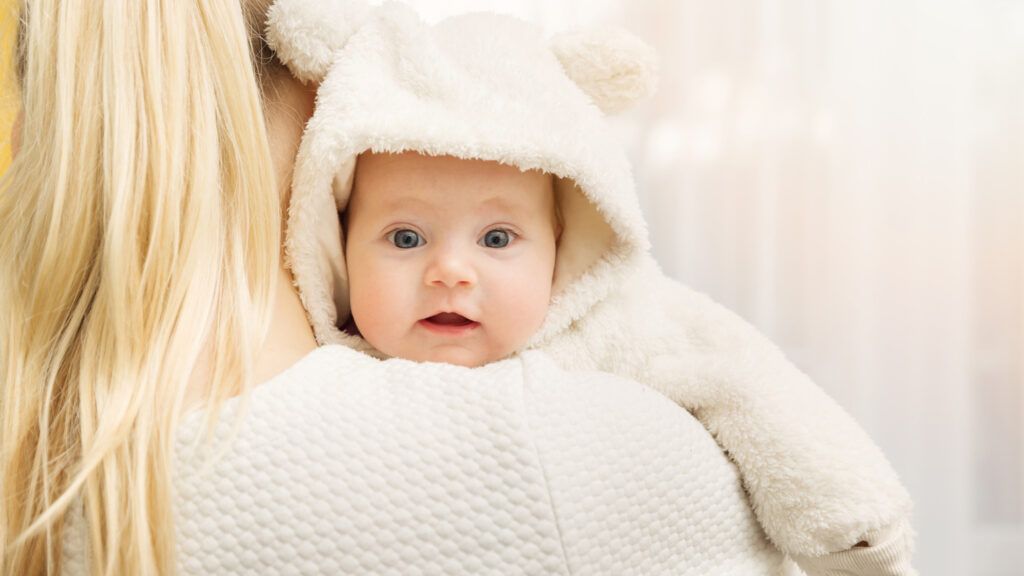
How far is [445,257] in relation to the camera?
2.74ft

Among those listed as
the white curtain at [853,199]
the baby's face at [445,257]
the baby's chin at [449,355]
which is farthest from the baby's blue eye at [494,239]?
the white curtain at [853,199]

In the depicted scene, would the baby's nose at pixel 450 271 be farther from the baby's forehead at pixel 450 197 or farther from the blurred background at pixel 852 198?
the blurred background at pixel 852 198

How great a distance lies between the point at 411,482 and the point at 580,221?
41 cm

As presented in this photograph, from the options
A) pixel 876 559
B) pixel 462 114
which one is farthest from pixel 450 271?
pixel 876 559

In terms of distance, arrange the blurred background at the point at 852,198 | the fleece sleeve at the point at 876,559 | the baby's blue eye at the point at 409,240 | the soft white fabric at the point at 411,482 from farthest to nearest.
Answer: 1. the blurred background at the point at 852,198
2. the baby's blue eye at the point at 409,240
3. the fleece sleeve at the point at 876,559
4. the soft white fabric at the point at 411,482

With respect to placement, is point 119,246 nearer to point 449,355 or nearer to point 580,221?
point 449,355

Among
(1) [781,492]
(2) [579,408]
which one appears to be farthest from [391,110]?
(1) [781,492]

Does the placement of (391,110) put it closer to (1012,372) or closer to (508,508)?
(508,508)

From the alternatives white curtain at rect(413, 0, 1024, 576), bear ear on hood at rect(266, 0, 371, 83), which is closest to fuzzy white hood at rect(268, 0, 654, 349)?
bear ear on hood at rect(266, 0, 371, 83)

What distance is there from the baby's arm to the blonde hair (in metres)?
0.36

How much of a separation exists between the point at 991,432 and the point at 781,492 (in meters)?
1.26

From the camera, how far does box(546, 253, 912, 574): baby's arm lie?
0.76 meters

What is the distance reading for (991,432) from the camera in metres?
1.79

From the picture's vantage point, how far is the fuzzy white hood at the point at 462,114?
80 cm
